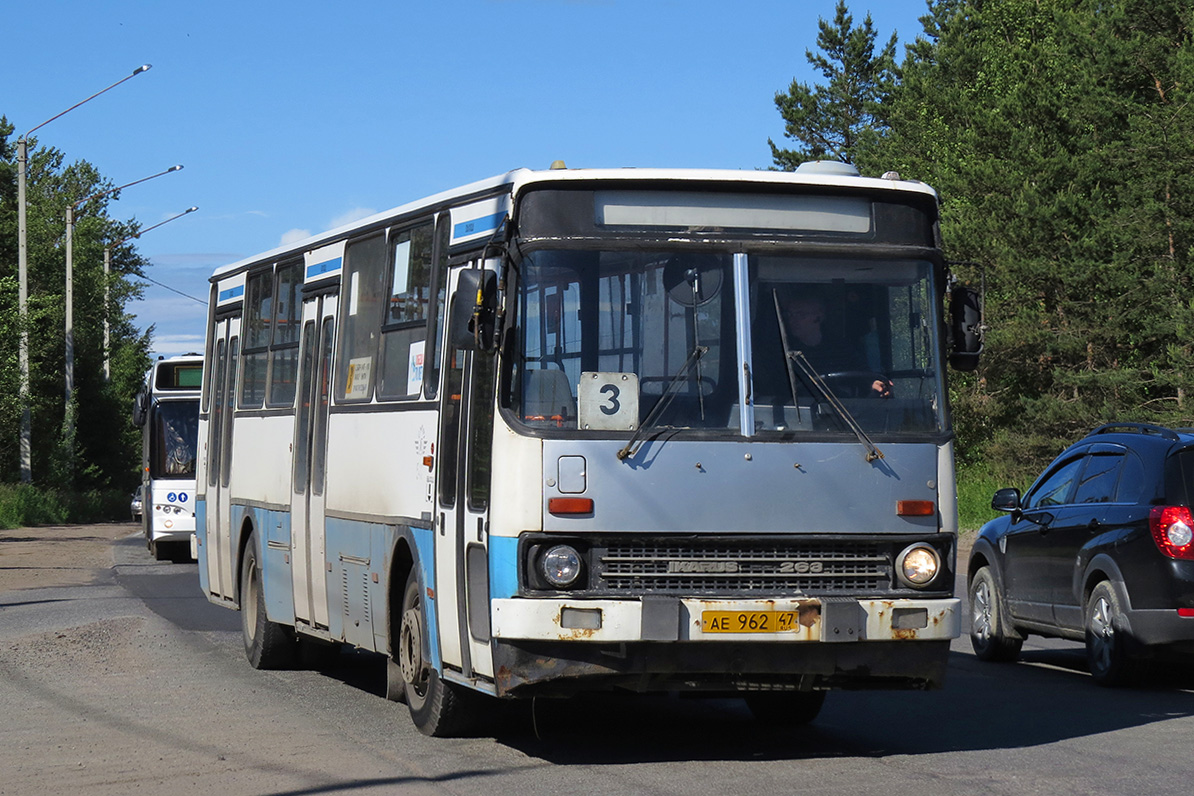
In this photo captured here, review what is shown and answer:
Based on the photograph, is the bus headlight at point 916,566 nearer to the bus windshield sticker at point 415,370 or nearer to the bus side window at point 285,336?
the bus windshield sticker at point 415,370

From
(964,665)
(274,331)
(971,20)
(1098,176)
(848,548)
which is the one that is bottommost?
(964,665)

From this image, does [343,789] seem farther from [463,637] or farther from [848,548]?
[848,548]

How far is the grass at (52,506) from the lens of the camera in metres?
49.2

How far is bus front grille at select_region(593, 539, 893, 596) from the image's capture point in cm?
914

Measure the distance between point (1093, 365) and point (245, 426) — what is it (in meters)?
37.8

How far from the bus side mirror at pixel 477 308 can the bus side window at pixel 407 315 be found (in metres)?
1.64

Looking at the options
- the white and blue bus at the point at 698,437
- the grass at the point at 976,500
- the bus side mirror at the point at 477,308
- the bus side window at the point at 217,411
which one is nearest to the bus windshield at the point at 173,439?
the grass at the point at 976,500

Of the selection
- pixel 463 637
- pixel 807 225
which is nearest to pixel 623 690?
pixel 463 637

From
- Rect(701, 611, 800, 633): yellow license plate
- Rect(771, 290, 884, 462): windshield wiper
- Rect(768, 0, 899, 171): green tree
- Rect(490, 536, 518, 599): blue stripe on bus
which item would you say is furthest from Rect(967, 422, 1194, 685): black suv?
Rect(768, 0, 899, 171): green tree

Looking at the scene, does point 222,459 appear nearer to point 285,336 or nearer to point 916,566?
point 285,336

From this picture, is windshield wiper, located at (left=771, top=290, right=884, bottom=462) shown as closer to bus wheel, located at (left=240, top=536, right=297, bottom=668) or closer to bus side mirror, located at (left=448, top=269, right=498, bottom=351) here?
bus side mirror, located at (left=448, top=269, right=498, bottom=351)

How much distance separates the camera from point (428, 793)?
870cm

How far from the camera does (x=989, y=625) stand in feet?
50.3

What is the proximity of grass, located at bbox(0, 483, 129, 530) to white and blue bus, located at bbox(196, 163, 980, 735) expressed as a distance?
4111 centimetres
